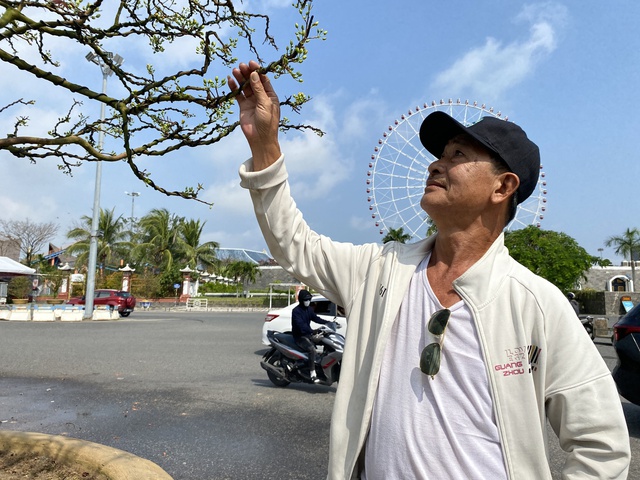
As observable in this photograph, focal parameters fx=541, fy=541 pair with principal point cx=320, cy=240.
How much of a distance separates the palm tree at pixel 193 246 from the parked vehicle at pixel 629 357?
40.1 metres

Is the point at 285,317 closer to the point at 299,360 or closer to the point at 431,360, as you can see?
the point at 299,360

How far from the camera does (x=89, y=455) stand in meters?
3.08

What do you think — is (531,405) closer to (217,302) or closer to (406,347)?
(406,347)

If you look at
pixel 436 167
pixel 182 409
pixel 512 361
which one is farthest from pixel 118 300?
pixel 512 361

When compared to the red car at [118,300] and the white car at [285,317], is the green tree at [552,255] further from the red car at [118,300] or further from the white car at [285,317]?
the white car at [285,317]

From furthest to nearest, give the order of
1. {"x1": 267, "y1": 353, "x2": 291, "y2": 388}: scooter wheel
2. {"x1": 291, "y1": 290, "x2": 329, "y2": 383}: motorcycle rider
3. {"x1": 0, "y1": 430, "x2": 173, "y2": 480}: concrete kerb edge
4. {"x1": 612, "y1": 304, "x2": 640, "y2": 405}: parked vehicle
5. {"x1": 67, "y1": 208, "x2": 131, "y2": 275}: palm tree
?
{"x1": 67, "y1": 208, "x2": 131, "y2": 275}: palm tree → {"x1": 267, "y1": 353, "x2": 291, "y2": 388}: scooter wheel → {"x1": 291, "y1": 290, "x2": 329, "y2": 383}: motorcycle rider → {"x1": 612, "y1": 304, "x2": 640, "y2": 405}: parked vehicle → {"x1": 0, "y1": 430, "x2": 173, "y2": 480}: concrete kerb edge

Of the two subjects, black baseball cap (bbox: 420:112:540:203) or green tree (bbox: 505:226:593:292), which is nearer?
black baseball cap (bbox: 420:112:540:203)

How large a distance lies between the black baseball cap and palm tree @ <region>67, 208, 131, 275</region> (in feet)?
132

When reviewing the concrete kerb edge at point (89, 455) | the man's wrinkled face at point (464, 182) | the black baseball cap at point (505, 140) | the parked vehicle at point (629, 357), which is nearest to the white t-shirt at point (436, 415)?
the man's wrinkled face at point (464, 182)

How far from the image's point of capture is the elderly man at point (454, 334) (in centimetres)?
127

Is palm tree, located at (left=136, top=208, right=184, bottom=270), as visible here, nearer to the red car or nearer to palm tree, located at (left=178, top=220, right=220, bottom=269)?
palm tree, located at (left=178, top=220, right=220, bottom=269)

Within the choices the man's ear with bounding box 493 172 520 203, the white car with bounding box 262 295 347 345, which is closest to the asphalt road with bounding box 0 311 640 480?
the white car with bounding box 262 295 347 345

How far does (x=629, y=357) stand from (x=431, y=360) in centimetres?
510

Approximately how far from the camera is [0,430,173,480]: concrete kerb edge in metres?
2.82
